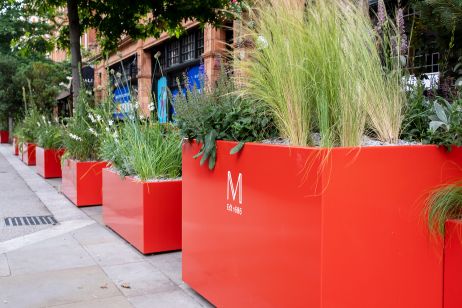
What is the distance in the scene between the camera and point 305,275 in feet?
9.09

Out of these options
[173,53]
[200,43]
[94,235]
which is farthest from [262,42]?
[173,53]

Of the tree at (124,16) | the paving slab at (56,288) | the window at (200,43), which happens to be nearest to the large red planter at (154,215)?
the paving slab at (56,288)

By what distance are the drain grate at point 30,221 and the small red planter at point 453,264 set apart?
5828mm

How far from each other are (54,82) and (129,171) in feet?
70.2

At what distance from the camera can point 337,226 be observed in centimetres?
267

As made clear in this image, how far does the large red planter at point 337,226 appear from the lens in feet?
8.79

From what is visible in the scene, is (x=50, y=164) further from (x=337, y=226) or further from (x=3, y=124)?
(x=3, y=124)

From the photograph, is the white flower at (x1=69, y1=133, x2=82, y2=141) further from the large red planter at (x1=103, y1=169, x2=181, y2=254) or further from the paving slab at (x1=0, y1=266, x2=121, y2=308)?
the paving slab at (x1=0, y1=266, x2=121, y2=308)

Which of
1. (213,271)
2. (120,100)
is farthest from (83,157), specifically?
(213,271)

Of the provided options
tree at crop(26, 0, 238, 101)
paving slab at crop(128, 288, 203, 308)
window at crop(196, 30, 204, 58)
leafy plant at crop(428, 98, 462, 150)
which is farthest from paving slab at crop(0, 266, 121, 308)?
window at crop(196, 30, 204, 58)

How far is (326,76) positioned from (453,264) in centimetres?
134

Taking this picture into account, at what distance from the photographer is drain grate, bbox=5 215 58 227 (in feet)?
24.3

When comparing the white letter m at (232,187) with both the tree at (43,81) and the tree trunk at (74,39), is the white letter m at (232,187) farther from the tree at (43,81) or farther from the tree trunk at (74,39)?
the tree at (43,81)

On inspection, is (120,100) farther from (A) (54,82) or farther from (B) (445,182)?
(A) (54,82)
